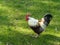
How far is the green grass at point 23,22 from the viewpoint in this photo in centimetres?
783

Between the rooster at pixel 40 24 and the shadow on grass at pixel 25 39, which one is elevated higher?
the rooster at pixel 40 24

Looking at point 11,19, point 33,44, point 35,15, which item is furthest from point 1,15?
point 33,44

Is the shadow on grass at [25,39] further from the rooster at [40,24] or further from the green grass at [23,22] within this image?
the rooster at [40,24]

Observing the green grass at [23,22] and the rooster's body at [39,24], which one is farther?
the green grass at [23,22]

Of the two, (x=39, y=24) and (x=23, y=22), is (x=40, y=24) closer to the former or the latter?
(x=39, y=24)

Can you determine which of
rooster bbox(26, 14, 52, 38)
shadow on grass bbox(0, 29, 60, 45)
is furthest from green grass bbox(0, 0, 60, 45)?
rooster bbox(26, 14, 52, 38)

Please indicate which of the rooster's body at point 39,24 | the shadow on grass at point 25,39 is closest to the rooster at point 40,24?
the rooster's body at point 39,24

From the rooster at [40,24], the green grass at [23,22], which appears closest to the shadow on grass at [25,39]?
the green grass at [23,22]

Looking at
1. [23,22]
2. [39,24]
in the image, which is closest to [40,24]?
[39,24]

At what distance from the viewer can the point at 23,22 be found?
888cm

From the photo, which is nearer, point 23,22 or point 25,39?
point 25,39

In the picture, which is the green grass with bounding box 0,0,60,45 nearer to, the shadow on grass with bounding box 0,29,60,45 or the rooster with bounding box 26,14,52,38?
the shadow on grass with bounding box 0,29,60,45

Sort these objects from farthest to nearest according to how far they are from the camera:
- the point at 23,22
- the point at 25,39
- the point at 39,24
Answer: the point at 23,22
the point at 25,39
the point at 39,24

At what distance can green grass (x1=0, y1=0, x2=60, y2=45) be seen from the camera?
308 inches
